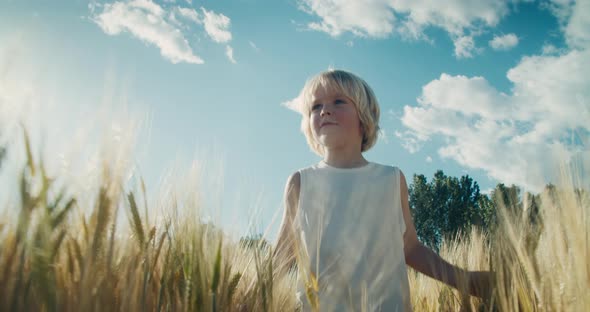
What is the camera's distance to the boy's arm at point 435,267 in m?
1.55

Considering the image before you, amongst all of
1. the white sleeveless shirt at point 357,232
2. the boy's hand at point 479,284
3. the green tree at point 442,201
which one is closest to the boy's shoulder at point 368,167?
the white sleeveless shirt at point 357,232

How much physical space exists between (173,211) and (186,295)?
0.79 ft

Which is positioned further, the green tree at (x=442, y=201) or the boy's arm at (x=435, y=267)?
the green tree at (x=442, y=201)

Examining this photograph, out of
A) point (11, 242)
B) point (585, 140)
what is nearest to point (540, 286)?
point (585, 140)

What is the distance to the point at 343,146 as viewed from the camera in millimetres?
2131

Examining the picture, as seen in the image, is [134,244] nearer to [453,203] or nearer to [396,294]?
[396,294]

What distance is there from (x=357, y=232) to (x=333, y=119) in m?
0.60

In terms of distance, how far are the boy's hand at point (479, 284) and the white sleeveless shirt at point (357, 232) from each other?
0.28 m

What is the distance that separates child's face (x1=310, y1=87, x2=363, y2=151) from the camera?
2.02 metres

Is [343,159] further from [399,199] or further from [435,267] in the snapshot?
[435,267]

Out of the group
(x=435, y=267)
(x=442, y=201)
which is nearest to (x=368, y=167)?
(x=435, y=267)

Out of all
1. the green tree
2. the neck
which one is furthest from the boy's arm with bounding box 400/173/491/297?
the green tree

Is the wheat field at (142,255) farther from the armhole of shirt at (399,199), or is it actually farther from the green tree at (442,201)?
the green tree at (442,201)

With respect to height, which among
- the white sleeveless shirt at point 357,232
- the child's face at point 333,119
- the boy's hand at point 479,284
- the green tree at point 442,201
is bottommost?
the boy's hand at point 479,284
